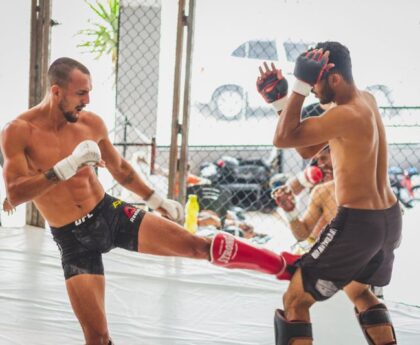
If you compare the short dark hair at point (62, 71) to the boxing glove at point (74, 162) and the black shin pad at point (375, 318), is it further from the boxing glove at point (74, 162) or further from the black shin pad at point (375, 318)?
the black shin pad at point (375, 318)

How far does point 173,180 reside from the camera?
3.64 meters

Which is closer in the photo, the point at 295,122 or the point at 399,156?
the point at 295,122

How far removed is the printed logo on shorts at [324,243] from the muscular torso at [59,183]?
833 mm

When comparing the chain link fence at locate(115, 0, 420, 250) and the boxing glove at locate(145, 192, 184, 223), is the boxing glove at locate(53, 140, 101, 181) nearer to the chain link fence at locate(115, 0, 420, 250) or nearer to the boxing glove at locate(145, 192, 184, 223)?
the boxing glove at locate(145, 192, 184, 223)

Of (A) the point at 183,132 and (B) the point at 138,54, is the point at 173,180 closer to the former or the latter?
(A) the point at 183,132

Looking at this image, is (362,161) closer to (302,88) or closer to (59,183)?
(302,88)

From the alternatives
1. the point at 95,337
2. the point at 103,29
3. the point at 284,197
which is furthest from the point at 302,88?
the point at 103,29

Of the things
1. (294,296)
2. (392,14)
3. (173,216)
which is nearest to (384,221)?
(294,296)

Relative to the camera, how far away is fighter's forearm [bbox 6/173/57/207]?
1.74 m

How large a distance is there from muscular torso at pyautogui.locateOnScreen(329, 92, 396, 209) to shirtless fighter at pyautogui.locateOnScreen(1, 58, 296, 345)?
0.39 meters

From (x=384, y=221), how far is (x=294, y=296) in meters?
0.37

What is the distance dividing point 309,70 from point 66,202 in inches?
38.2

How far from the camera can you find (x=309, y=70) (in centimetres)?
169

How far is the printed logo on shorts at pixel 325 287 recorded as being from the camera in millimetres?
1712
